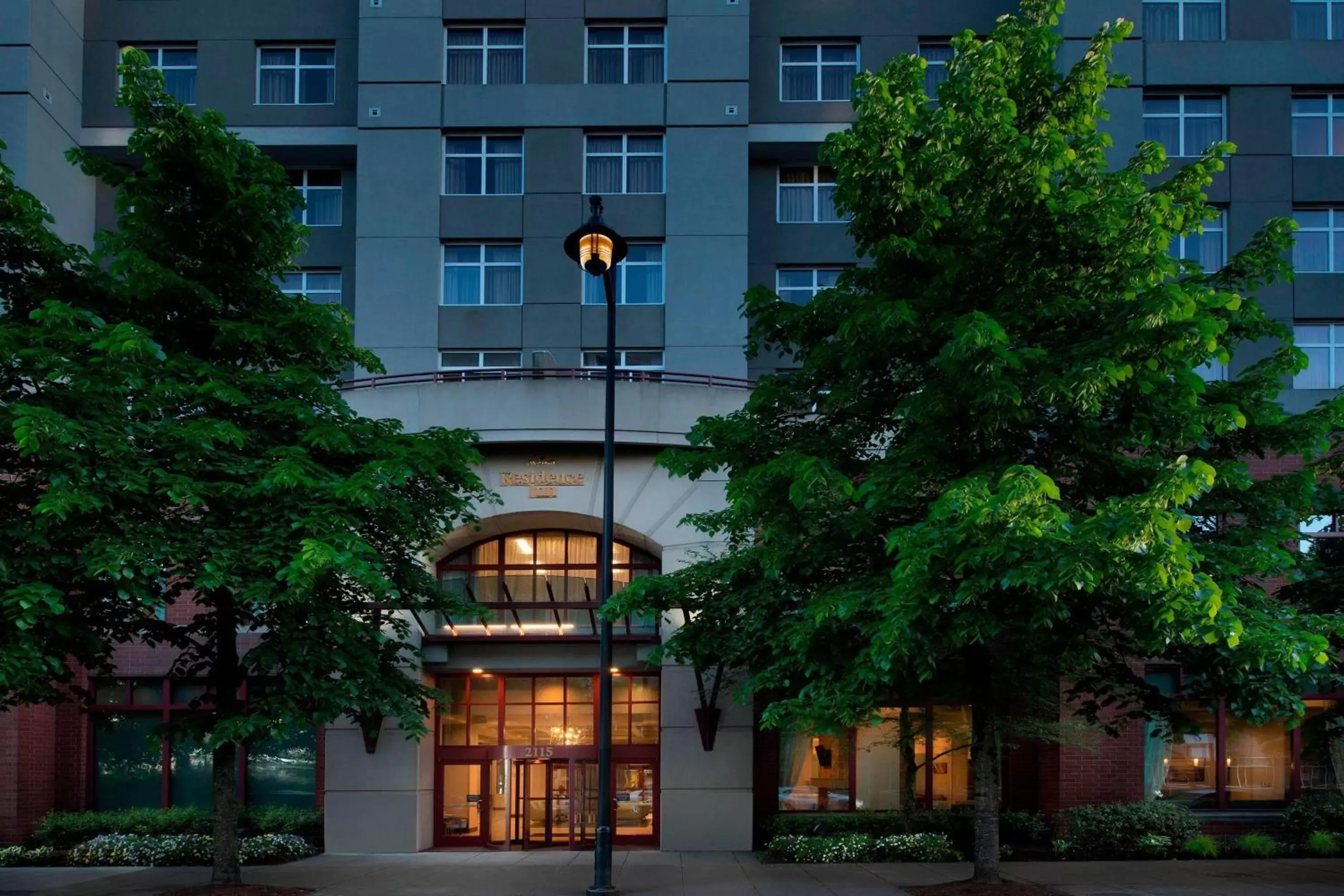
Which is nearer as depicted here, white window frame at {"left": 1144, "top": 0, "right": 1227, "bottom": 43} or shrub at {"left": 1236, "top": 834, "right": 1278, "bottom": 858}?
shrub at {"left": 1236, "top": 834, "right": 1278, "bottom": 858}

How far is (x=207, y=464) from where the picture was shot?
12.9 meters

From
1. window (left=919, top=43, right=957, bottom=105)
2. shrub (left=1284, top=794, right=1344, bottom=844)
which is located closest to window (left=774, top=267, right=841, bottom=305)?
window (left=919, top=43, right=957, bottom=105)

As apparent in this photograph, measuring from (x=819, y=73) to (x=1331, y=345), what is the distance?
13.0m

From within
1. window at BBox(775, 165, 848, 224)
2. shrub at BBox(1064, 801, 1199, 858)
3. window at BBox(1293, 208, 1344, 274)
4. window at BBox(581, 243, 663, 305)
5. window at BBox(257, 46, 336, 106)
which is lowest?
shrub at BBox(1064, 801, 1199, 858)

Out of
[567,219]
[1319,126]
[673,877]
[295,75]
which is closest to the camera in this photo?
[673,877]

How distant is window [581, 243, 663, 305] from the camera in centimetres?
2492

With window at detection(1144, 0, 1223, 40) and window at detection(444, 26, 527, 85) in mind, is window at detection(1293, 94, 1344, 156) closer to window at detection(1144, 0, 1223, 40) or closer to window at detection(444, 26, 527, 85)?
window at detection(1144, 0, 1223, 40)

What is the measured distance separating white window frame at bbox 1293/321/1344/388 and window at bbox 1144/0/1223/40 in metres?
6.92

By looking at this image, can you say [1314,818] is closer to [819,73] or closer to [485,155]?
[819,73]

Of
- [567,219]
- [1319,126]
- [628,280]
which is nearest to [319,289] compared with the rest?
[567,219]

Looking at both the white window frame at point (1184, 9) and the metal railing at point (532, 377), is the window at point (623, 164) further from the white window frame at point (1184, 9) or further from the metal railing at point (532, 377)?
the white window frame at point (1184, 9)

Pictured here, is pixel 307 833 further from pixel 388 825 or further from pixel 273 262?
pixel 273 262

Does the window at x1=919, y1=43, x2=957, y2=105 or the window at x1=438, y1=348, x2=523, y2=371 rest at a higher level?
the window at x1=919, y1=43, x2=957, y2=105

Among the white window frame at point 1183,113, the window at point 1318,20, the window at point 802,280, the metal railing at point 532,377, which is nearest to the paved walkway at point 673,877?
the metal railing at point 532,377
